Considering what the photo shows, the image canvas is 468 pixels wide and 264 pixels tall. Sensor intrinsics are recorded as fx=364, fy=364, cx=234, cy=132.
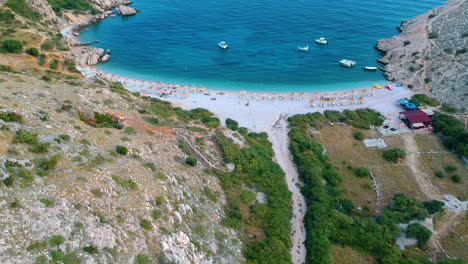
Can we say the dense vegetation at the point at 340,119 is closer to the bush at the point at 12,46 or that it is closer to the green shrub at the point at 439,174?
the green shrub at the point at 439,174

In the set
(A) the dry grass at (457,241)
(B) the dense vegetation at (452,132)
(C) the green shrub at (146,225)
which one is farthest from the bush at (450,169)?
(C) the green shrub at (146,225)

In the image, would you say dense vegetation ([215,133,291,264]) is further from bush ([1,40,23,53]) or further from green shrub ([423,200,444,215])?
bush ([1,40,23,53])

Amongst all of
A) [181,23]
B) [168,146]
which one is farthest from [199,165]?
[181,23]

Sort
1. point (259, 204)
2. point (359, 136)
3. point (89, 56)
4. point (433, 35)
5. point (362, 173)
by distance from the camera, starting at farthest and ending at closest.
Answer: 1. point (433, 35)
2. point (89, 56)
3. point (359, 136)
4. point (362, 173)
5. point (259, 204)

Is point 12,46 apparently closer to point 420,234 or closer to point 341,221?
point 341,221

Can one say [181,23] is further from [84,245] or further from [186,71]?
[84,245]

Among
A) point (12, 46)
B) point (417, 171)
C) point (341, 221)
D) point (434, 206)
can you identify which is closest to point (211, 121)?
point (341, 221)
